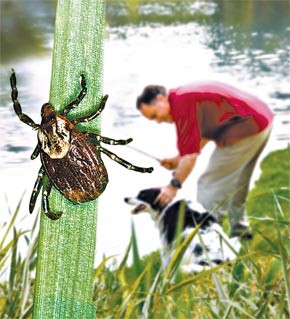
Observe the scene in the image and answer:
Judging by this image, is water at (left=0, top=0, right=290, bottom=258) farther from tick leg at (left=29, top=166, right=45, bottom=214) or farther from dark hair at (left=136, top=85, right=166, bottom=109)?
tick leg at (left=29, top=166, right=45, bottom=214)

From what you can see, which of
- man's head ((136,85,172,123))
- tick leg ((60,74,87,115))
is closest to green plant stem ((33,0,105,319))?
tick leg ((60,74,87,115))

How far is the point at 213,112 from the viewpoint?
325cm

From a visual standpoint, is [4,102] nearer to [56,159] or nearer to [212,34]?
[212,34]

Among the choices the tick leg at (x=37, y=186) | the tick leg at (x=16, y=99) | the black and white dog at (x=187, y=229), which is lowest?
the black and white dog at (x=187, y=229)

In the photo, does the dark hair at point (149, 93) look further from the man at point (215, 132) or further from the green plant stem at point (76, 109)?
the green plant stem at point (76, 109)

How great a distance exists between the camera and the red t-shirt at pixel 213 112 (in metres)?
3.15

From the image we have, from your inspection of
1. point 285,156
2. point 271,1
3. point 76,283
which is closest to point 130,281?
point 285,156

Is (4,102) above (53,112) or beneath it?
beneath

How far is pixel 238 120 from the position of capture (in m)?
3.33

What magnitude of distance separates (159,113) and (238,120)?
0.40m

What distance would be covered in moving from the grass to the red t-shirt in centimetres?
18

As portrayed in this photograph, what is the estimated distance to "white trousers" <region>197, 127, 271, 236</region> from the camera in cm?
325

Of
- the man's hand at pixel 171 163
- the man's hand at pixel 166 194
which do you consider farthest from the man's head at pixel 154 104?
the man's hand at pixel 166 194

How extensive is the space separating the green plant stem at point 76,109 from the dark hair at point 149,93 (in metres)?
2.28
